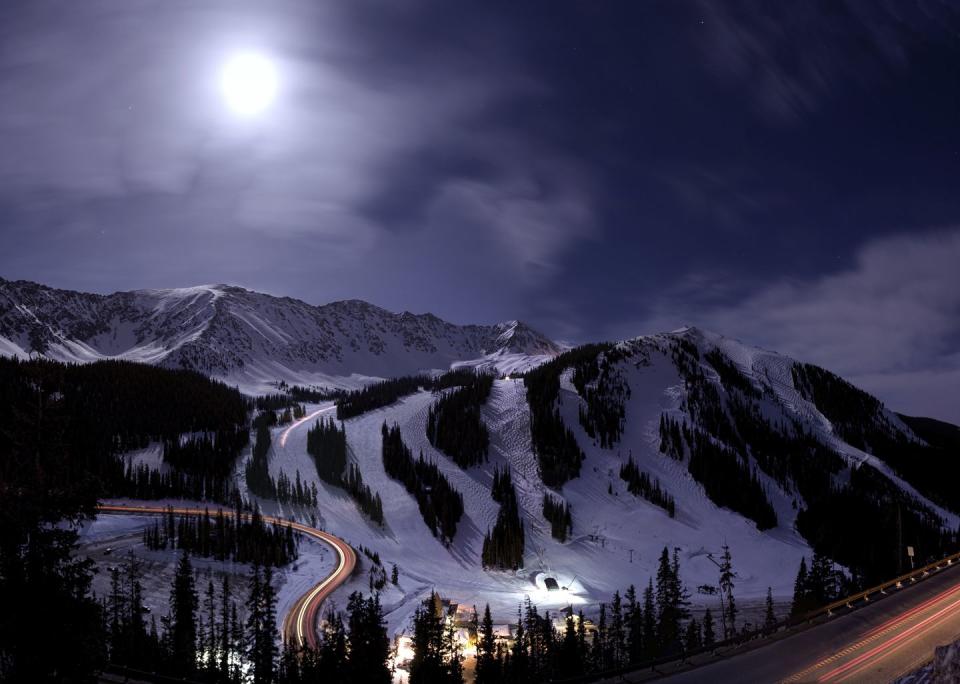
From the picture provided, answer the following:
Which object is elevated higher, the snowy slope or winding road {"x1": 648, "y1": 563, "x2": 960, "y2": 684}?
winding road {"x1": 648, "y1": 563, "x2": 960, "y2": 684}

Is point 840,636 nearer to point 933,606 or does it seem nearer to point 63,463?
point 933,606

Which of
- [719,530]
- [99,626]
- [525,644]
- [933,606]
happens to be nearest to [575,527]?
[719,530]

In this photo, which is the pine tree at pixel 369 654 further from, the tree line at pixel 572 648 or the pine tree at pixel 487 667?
the pine tree at pixel 487 667

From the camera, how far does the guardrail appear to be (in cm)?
3397

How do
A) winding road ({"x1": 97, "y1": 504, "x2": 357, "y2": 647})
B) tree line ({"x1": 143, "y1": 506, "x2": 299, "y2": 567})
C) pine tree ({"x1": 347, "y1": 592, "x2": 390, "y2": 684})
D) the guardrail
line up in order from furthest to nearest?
tree line ({"x1": 143, "y1": 506, "x2": 299, "y2": 567}) → winding road ({"x1": 97, "y1": 504, "x2": 357, "y2": 647}) → pine tree ({"x1": 347, "y1": 592, "x2": 390, "y2": 684}) → the guardrail

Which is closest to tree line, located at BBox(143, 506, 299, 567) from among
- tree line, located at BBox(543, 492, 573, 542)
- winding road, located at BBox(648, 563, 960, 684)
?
tree line, located at BBox(543, 492, 573, 542)

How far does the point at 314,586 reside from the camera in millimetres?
114688

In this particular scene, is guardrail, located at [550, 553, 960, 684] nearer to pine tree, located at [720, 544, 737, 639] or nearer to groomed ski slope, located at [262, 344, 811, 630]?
pine tree, located at [720, 544, 737, 639]

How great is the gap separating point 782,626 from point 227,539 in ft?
424

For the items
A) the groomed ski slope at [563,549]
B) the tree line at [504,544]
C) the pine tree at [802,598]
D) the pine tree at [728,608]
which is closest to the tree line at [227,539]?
the groomed ski slope at [563,549]

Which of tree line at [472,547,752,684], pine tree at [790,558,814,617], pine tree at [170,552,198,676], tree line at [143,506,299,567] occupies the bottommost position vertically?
tree line at [472,547,752,684]

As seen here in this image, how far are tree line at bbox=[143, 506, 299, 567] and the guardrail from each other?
364ft

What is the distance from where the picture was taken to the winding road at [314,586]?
94.1 meters

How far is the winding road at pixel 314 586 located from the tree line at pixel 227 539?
29.6 feet
